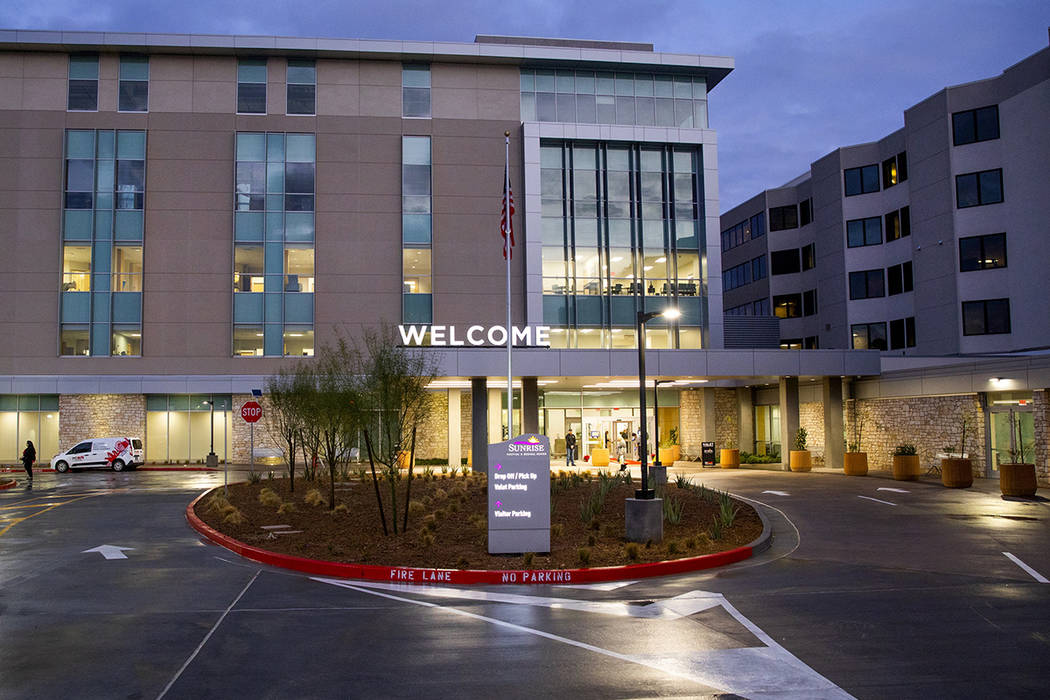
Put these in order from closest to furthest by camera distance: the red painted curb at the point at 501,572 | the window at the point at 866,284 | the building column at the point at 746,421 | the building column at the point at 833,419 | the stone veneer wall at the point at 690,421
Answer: the red painted curb at the point at 501,572, the building column at the point at 833,419, the stone veneer wall at the point at 690,421, the building column at the point at 746,421, the window at the point at 866,284

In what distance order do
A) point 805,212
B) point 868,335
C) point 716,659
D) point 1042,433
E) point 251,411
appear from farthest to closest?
1. point 805,212
2. point 868,335
3. point 1042,433
4. point 251,411
5. point 716,659

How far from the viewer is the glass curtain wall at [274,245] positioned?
139ft

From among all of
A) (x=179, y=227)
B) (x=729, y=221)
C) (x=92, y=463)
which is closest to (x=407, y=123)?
(x=179, y=227)

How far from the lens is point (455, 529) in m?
17.5

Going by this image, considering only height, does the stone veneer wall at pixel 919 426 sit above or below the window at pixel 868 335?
below

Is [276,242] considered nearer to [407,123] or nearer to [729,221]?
[407,123]

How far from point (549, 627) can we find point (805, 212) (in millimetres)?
50831

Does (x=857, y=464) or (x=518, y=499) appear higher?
(x=518, y=499)

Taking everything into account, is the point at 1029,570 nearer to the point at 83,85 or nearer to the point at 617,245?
the point at 617,245

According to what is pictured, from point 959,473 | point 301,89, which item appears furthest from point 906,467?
point 301,89

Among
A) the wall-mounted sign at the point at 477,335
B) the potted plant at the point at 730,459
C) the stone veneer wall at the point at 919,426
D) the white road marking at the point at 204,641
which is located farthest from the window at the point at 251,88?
the white road marking at the point at 204,641

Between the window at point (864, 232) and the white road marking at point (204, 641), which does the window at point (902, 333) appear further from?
the white road marking at point (204, 641)

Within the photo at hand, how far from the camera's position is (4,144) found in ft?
138

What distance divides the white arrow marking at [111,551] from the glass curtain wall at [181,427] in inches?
1048
